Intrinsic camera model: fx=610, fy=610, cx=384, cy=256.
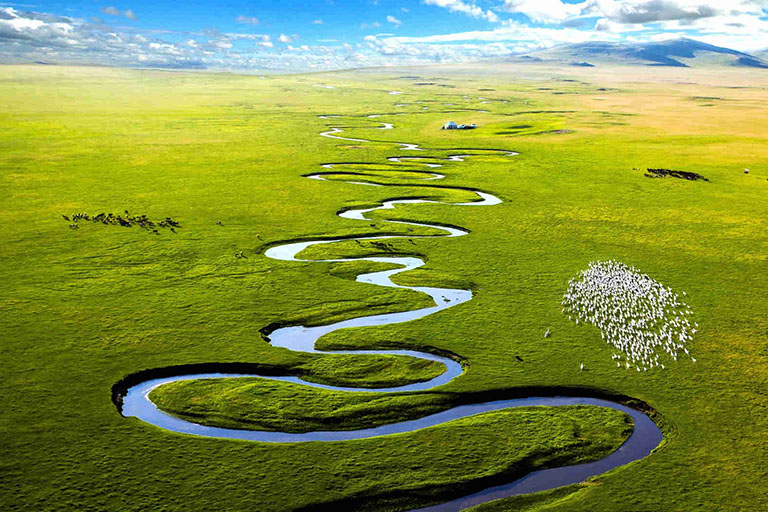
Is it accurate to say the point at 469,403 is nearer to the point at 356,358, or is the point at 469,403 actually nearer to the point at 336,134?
the point at 356,358

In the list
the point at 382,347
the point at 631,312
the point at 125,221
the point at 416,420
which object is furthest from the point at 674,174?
the point at 416,420

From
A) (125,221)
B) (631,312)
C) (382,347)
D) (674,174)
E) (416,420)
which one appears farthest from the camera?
(674,174)

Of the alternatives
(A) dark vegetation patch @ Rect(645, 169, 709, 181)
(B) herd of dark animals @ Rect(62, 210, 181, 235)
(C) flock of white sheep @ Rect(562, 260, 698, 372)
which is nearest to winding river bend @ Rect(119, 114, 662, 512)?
(C) flock of white sheep @ Rect(562, 260, 698, 372)

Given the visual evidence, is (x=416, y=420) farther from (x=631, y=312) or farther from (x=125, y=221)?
(x=125, y=221)

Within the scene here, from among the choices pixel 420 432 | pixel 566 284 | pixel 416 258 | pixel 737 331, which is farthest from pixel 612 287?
pixel 420 432

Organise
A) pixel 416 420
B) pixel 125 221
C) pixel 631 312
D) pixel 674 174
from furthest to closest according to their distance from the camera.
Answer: pixel 674 174 → pixel 125 221 → pixel 631 312 → pixel 416 420

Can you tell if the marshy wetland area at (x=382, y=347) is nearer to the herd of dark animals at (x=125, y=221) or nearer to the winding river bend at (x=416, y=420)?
the winding river bend at (x=416, y=420)
